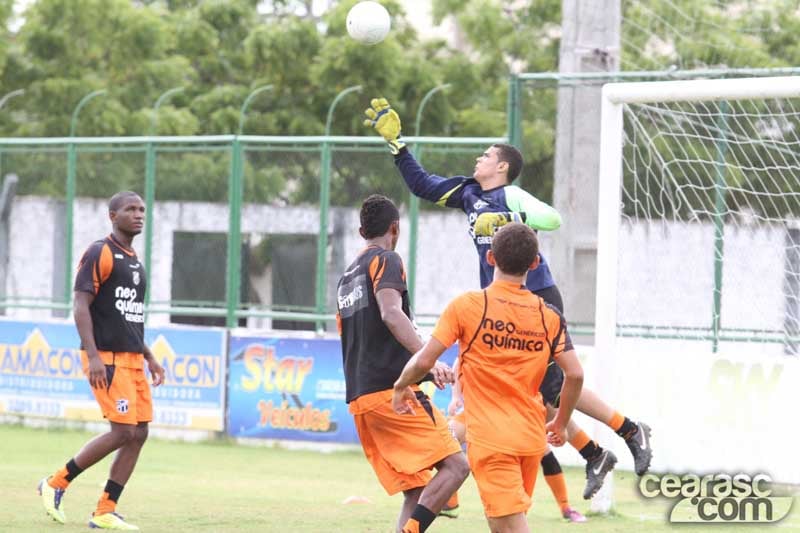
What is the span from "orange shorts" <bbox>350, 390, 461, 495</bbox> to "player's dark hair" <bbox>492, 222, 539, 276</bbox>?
1468 millimetres

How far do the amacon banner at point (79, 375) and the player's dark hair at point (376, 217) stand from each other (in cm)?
760

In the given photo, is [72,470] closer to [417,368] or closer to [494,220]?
[494,220]

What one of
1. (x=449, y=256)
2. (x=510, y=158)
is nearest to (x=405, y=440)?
(x=510, y=158)

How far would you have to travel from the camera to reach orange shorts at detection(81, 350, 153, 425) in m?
9.48

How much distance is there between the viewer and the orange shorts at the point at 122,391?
373 inches

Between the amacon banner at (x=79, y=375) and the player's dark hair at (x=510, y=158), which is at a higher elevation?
the player's dark hair at (x=510, y=158)

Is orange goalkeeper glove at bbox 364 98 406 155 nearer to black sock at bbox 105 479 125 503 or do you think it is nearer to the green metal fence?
black sock at bbox 105 479 125 503

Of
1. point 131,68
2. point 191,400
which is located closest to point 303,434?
point 191,400

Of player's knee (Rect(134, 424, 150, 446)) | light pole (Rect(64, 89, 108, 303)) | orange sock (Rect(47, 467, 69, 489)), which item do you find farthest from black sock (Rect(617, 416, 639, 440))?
light pole (Rect(64, 89, 108, 303))

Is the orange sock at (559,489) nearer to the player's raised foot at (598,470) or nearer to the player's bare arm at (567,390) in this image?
the player's raised foot at (598,470)

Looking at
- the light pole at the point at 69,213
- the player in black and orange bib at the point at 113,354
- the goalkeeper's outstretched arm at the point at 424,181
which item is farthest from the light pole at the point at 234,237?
the goalkeeper's outstretched arm at the point at 424,181

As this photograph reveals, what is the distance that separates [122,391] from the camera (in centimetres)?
952

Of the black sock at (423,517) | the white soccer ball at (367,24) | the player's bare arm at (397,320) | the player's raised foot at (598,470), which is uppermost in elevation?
the white soccer ball at (367,24)

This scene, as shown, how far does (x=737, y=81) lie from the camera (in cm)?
988
